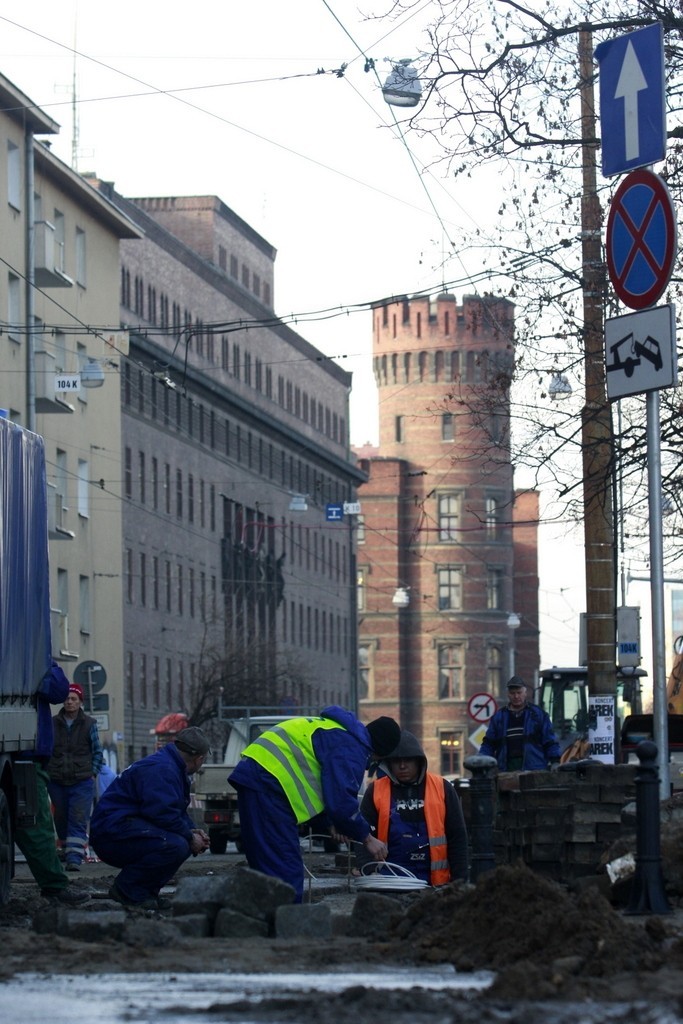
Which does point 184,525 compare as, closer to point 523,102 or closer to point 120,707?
point 120,707

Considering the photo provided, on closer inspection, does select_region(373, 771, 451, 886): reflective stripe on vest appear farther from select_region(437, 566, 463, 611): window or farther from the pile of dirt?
select_region(437, 566, 463, 611): window

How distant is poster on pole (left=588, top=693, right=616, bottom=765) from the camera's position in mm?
22078

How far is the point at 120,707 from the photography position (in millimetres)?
70500

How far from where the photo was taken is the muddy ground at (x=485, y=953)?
24.0 feet

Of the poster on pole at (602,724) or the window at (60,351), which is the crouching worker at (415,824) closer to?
the poster on pole at (602,724)

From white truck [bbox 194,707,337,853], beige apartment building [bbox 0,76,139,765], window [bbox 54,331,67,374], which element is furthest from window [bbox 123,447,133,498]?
white truck [bbox 194,707,337,853]

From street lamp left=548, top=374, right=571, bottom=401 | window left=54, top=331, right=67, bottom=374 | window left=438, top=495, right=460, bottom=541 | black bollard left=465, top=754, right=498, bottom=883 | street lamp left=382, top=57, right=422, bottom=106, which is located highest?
window left=438, top=495, right=460, bottom=541

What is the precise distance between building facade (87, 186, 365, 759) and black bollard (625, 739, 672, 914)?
5136cm

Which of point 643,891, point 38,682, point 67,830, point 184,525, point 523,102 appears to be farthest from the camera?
point 184,525

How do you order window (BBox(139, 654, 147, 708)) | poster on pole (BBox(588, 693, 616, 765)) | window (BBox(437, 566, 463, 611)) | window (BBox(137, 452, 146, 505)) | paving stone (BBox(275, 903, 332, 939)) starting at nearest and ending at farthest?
paving stone (BBox(275, 903, 332, 939))
poster on pole (BBox(588, 693, 616, 765))
window (BBox(139, 654, 147, 708))
window (BBox(137, 452, 146, 505))
window (BBox(437, 566, 463, 611))

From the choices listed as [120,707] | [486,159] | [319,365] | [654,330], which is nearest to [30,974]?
[654,330]

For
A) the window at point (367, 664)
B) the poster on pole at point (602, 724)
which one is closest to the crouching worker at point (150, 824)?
the poster on pole at point (602, 724)

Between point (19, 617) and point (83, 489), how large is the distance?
5380 centimetres

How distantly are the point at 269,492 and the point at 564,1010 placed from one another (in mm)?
91146
